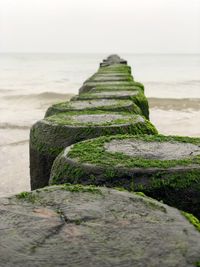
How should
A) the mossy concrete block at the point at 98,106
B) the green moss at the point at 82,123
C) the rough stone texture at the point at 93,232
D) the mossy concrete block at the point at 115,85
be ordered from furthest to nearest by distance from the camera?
the mossy concrete block at the point at 115,85 < the mossy concrete block at the point at 98,106 < the green moss at the point at 82,123 < the rough stone texture at the point at 93,232

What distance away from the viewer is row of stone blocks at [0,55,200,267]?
1.41 m

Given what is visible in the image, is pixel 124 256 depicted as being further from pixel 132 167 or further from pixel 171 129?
pixel 171 129

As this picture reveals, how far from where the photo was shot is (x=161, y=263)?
53.8 inches

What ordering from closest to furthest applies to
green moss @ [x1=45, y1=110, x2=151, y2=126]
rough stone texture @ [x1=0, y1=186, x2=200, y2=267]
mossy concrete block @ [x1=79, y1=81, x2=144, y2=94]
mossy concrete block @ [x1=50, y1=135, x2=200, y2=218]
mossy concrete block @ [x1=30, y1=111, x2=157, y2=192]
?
rough stone texture @ [x1=0, y1=186, x2=200, y2=267]
mossy concrete block @ [x1=50, y1=135, x2=200, y2=218]
mossy concrete block @ [x1=30, y1=111, x2=157, y2=192]
green moss @ [x1=45, y1=110, x2=151, y2=126]
mossy concrete block @ [x1=79, y1=81, x2=144, y2=94]

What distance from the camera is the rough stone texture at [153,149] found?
248 cm

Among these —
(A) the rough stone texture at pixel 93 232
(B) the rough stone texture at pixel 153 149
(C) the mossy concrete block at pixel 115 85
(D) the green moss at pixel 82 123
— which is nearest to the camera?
(A) the rough stone texture at pixel 93 232

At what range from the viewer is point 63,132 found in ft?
10.8

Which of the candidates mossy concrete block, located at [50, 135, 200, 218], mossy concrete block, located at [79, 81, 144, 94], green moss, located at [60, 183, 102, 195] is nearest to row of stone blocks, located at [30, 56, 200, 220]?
mossy concrete block, located at [50, 135, 200, 218]

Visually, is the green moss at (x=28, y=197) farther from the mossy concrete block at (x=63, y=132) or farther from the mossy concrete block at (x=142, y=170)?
the mossy concrete block at (x=63, y=132)

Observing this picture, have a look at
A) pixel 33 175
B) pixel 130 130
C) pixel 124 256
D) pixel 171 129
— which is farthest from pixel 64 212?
pixel 171 129

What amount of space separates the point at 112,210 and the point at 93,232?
19 cm

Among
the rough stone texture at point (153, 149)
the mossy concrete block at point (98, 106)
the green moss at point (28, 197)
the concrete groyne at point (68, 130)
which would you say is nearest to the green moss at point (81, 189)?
the green moss at point (28, 197)

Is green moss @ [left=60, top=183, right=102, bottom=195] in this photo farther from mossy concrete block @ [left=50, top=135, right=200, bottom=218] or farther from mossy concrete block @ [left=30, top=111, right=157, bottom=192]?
mossy concrete block @ [left=30, top=111, right=157, bottom=192]

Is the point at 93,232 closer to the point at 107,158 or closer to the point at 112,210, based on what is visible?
the point at 112,210
